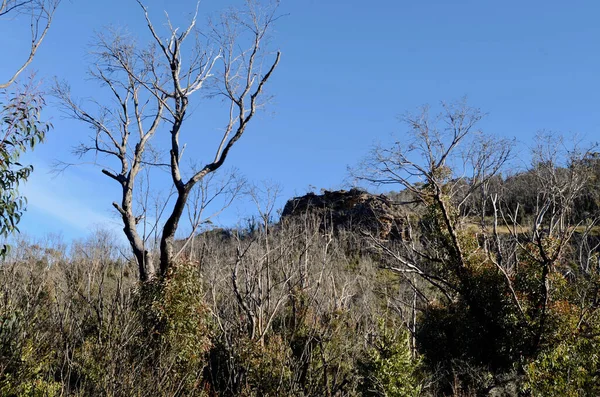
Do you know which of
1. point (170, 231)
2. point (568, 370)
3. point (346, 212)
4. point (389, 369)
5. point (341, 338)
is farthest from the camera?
point (346, 212)

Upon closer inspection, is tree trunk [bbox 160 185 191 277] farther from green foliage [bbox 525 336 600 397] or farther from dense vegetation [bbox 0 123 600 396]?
green foliage [bbox 525 336 600 397]

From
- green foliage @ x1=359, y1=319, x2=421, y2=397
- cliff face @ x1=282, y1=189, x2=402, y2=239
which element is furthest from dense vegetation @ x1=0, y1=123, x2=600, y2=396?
cliff face @ x1=282, y1=189, x2=402, y2=239

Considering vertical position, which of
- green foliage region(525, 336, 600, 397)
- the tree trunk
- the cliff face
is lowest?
green foliage region(525, 336, 600, 397)

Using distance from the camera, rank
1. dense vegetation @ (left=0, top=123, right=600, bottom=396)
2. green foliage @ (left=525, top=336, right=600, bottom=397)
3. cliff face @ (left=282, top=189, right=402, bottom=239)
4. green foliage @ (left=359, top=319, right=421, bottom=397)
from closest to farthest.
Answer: dense vegetation @ (left=0, top=123, right=600, bottom=396) → green foliage @ (left=359, top=319, right=421, bottom=397) → green foliage @ (left=525, top=336, right=600, bottom=397) → cliff face @ (left=282, top=189, right=402, bottom=239)

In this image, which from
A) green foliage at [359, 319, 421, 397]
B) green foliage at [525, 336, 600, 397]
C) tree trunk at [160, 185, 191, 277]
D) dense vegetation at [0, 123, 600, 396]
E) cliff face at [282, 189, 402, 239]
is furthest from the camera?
cliff face at [282, 189, 402, 239]

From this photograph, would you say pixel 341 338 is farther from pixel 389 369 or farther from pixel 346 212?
pixel 346 212

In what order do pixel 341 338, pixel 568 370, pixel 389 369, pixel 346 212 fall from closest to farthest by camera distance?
pixel 389 369, pixel 568 370, pixel 341 338, pixel 346 212

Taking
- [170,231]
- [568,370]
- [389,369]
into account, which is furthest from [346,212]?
[389,369]

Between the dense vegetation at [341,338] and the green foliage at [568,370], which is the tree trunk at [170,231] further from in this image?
the green foliage at [568,370]

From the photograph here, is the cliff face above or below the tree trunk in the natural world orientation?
above

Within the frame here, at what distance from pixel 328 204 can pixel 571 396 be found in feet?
112

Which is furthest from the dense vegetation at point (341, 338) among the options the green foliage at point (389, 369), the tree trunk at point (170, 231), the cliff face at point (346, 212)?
the cliff face at point (346, 212)

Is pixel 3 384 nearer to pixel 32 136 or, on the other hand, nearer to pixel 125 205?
pixel 32 136

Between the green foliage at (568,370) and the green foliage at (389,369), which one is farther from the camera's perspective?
the green foliage at (568,370)
